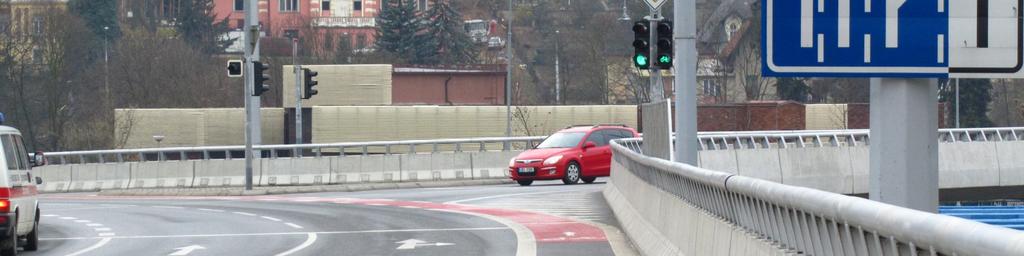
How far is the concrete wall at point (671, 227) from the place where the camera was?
32.0 ft

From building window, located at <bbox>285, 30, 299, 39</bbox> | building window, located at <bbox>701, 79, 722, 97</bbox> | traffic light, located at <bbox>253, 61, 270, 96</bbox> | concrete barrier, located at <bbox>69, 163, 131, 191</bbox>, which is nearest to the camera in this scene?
traffic light, located at <bbox>253, 61, 270, 96</bbox>

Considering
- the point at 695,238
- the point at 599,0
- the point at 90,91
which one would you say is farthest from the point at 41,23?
the point at 695,238

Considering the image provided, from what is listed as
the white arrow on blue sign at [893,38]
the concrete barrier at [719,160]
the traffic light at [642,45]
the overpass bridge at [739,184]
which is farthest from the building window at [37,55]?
the white arrow on blue sign at [893,38]

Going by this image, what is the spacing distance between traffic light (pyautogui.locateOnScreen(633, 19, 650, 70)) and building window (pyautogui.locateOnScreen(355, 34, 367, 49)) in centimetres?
10027

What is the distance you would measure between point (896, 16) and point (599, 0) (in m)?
116

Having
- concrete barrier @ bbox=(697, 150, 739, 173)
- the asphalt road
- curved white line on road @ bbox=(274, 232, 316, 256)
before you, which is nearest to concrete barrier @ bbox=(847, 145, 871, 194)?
concrete barrier @ bbox=(697, 150, 739, 173)

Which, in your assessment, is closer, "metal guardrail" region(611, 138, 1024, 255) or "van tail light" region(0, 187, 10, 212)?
"metal guardrail" region(611, 138, 1024, 255)

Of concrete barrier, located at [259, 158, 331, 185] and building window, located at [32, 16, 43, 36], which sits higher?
building window, located at [32, 16, 43, 36]

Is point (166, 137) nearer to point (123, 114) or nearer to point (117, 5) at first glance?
point (123, 114)

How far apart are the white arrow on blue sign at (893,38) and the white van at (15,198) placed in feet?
37.2

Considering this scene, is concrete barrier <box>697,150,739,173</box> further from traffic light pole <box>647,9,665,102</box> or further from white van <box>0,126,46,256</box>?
white van <box>0,126,46,256</box>

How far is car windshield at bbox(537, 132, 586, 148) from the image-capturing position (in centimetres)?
3650

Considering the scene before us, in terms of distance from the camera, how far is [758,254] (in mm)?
8766

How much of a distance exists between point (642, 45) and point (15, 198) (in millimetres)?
8920
